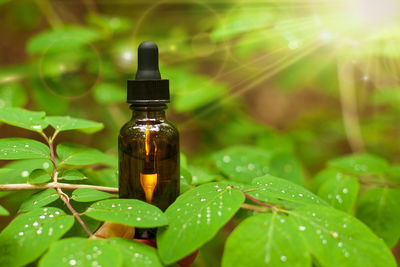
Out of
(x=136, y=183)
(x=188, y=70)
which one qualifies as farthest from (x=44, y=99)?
(x=136, y=183)

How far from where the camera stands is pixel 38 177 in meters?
0.55

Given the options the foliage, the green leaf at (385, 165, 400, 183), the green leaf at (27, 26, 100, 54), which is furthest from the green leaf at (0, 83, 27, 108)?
the green leaf at (385, 165, 400, 183)

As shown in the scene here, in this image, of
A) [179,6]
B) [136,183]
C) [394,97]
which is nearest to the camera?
[136,183]

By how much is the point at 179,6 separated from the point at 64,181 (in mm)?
1962

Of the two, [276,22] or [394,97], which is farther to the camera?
[394,97]

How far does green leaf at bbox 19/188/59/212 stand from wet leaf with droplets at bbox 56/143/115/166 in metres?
0.09

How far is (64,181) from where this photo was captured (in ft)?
2.05

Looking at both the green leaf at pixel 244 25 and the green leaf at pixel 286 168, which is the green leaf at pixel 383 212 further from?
the green leaf at pixel 244 25

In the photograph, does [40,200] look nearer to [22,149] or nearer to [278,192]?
[22,149]

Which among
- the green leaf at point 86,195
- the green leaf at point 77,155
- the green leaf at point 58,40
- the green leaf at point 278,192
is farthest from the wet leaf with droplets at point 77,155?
the green leaf at point 58,40

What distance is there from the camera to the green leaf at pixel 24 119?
641 mm

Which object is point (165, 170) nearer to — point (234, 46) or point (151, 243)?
point (151, 243)

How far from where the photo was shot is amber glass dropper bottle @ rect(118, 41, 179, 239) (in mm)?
541

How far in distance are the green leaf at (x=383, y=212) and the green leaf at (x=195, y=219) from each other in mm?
341
